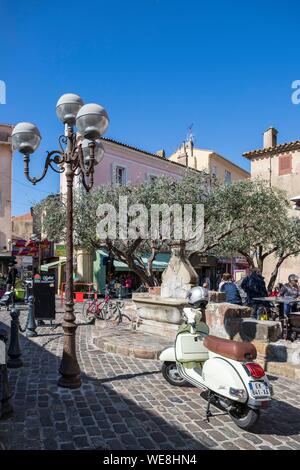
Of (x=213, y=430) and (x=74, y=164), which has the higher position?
(x=74, y=164)

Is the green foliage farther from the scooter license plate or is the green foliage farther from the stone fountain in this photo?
the scooter license plate

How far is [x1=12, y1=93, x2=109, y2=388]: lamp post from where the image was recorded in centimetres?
491

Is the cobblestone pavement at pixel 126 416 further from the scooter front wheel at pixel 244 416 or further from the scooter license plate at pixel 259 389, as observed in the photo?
the scooter license plate at pixel 259 389

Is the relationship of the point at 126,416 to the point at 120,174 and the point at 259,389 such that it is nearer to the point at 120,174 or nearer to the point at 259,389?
the point at 259,389

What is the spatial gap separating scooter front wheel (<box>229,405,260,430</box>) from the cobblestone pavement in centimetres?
7

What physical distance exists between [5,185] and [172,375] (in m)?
24.0

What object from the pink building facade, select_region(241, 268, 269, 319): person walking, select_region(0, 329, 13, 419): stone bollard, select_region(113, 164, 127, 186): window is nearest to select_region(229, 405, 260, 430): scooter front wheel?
select_region(0, 329, 13, 419): stone bollard

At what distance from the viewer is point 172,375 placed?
5312mm

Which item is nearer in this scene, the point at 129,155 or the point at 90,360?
the point at 90,360

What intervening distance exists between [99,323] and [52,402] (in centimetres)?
590

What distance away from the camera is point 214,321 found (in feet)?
23.8

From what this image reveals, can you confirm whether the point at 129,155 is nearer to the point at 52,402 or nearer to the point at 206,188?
the point at 206,188

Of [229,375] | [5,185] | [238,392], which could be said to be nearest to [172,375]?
[229,375]

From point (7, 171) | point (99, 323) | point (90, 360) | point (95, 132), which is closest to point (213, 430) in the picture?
point (90, 360)
